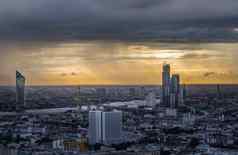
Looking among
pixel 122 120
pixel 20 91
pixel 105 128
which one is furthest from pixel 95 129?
pixel 20 91

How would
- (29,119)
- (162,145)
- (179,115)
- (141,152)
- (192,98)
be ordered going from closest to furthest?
1. (141,152)
2. (162,145)
3. (29,119)
4. (179,115)
5. (192,98)

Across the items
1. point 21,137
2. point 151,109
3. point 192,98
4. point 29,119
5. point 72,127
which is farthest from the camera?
point 192,98

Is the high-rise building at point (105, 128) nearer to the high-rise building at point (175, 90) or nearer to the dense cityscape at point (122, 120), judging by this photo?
the dense cityscape at point (122, 120)

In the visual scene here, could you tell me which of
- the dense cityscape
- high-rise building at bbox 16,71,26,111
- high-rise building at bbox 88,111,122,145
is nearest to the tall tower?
the dense cityscape

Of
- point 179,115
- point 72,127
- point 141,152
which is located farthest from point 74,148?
point 179,115

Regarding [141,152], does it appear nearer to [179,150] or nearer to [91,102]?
[179,150]

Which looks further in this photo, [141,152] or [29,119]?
[29,119]

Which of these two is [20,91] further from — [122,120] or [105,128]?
[105,128]

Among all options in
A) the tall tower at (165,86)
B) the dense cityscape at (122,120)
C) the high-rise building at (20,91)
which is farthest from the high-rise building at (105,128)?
the tall tower at (165,86)
